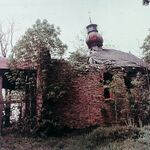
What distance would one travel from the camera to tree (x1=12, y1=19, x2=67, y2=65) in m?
20.7

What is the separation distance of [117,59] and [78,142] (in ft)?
34.1

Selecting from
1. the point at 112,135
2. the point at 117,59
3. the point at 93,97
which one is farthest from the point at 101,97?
the point at 117,59

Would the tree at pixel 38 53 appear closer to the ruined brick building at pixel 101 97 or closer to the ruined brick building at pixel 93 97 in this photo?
the ruined brick building at pixel 93 97

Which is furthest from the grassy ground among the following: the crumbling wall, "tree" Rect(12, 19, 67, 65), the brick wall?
"tree" Rect(12, 19, 67, 65)

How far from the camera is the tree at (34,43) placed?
20.7 meters

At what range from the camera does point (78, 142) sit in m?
17.0

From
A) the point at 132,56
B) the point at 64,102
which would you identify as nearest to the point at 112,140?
the point at 64,102

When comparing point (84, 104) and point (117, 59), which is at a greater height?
point (117, 59)

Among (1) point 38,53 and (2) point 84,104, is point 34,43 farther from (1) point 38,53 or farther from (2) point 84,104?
(2) point 84,104

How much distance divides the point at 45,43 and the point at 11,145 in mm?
7106

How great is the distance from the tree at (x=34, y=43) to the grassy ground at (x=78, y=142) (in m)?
5.01

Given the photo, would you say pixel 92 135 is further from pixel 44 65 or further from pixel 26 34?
pixel 26 34

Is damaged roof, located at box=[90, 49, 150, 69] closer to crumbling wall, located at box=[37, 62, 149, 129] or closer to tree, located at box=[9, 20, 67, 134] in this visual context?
crumbling wall, located at box=[37, 62, 149, 129]

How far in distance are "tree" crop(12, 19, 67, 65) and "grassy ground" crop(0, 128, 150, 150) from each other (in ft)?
16.4
